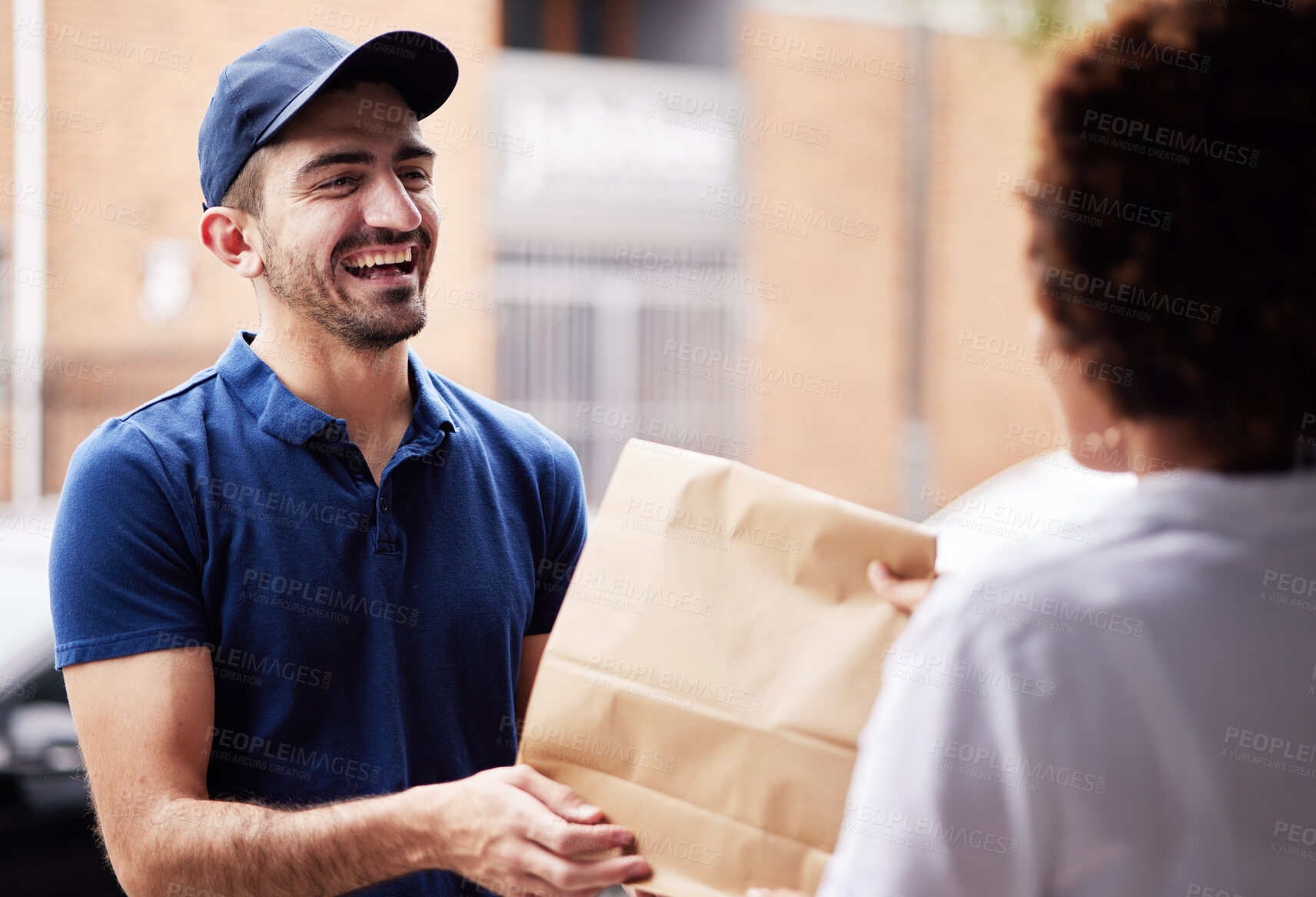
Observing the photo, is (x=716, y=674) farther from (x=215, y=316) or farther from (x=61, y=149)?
(x=61, y=149)

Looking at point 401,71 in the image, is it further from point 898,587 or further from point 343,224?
point 898,587

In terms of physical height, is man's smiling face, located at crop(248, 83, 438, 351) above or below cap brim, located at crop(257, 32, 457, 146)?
below

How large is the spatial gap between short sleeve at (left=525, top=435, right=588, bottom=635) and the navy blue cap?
658 millimetres

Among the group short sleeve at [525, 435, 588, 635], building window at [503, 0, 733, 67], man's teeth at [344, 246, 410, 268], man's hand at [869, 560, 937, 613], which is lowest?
short sleeve at [525, 435, 588, 635]

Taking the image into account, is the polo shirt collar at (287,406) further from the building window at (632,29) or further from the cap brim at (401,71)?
the building window at (632,29)

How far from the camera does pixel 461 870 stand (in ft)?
4.99

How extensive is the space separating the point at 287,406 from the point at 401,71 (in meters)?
0.56

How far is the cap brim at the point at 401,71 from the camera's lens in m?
1.72

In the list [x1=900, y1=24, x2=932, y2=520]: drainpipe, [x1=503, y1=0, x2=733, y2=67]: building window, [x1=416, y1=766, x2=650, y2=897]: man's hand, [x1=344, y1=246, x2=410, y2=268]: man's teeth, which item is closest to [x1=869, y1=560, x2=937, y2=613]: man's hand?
[x1=416, y1=766, x2=650, y2=897]: man's hand

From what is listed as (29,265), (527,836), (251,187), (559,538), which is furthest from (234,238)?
(29,265)

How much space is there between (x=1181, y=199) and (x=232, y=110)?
1378 mm

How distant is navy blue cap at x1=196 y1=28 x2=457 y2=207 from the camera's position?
1.74 metres

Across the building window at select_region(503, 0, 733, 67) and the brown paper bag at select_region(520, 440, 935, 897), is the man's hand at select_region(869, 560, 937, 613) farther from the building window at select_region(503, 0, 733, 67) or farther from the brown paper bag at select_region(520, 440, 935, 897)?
the building window at select_region(503, 0, 733, 67)

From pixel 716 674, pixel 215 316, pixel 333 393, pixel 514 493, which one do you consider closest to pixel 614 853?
pixel 716 674
